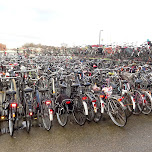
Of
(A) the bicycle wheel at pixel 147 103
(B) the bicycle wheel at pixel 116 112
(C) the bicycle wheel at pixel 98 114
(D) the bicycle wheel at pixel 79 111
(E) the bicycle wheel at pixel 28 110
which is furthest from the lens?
(A) the bicycle wheel at pixel 147 103

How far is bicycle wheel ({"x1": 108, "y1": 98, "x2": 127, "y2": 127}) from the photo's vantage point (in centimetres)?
341

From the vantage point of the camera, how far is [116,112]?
3.53 meters

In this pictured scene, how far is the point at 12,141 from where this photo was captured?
3020 millimetres

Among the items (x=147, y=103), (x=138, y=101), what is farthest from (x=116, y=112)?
(x=147, y=103)

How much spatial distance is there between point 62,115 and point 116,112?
1.31 meters

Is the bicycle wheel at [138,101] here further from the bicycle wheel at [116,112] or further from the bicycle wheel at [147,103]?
the bicycle wheel at [116,112]

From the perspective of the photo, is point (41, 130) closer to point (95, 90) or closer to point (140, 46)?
point (95, 90)

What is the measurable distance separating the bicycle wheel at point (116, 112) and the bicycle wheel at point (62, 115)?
1111 millimetres

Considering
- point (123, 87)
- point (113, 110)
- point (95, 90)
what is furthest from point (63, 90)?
point (123, 87)

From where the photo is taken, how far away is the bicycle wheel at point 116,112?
3412 mm

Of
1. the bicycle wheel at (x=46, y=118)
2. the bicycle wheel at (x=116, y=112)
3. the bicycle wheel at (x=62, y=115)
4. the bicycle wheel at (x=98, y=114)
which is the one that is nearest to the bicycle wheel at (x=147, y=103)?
the bicycle wheel at (x=116, y=112)

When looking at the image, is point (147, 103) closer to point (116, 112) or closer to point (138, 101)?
point (138, 101)

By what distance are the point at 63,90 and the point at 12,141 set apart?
1.90m

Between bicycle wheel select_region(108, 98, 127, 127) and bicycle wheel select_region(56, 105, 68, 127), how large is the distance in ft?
3.65
